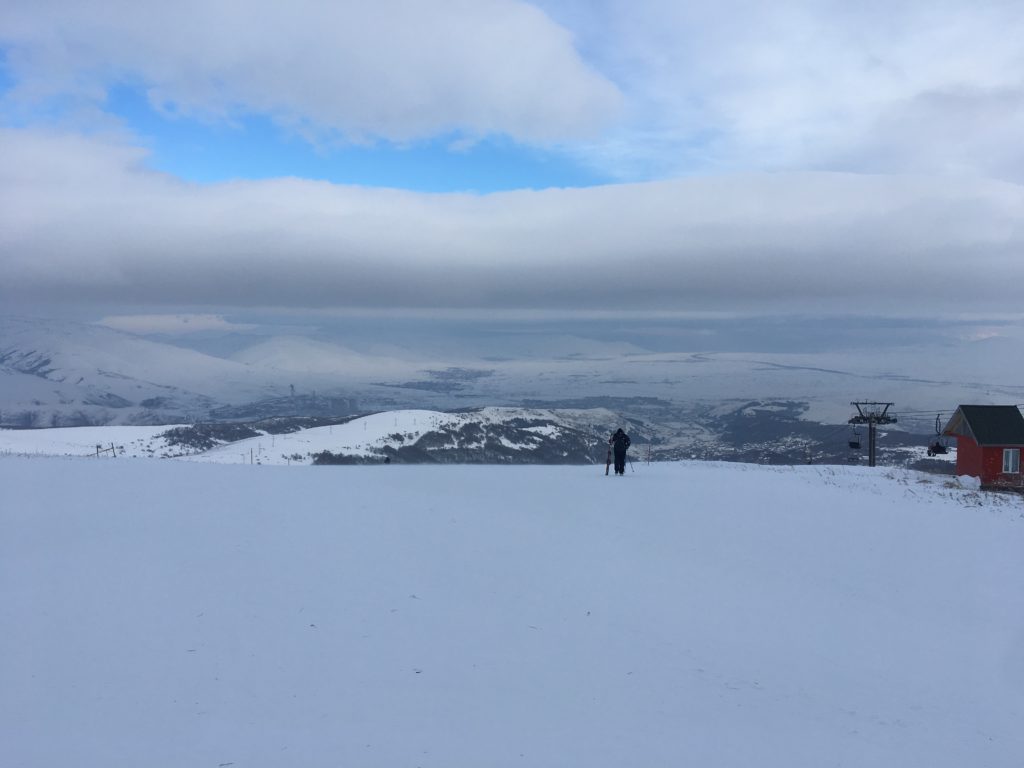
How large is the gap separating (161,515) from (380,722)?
32.5ft

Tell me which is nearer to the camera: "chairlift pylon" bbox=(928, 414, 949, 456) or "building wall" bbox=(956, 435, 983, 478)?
"building wall" bbox=(956, 435, 983, 478)

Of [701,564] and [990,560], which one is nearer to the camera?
[701,564]

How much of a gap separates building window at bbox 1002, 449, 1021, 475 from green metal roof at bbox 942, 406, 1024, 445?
52 centimetres

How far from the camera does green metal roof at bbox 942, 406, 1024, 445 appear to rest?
1624 inches

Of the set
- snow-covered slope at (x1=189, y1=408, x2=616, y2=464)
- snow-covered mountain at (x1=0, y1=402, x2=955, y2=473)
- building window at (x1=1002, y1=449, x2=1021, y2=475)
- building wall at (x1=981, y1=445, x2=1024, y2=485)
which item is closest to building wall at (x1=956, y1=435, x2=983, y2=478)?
building wall at (x1=981, y1=445, x2=1024, y2=485)

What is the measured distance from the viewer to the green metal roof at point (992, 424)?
41250 millimetres

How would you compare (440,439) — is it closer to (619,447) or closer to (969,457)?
(969,457)

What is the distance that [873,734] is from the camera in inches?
333

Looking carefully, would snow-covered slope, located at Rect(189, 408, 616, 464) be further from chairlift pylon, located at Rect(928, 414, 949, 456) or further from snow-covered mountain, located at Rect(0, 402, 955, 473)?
chairlift pylon, located at Rect(928, 414, 949, 456)

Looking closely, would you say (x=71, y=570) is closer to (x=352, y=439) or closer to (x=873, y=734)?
(x=873, y=734)

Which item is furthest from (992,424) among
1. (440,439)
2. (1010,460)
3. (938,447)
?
(440,439)

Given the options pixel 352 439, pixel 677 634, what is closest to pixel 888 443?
pixel 352 439

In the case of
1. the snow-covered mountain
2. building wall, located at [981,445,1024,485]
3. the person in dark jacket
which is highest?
the person in dark jacket

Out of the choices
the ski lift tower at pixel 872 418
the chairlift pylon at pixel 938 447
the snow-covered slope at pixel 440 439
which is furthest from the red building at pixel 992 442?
the snow-covered slope at pixel 440 439
